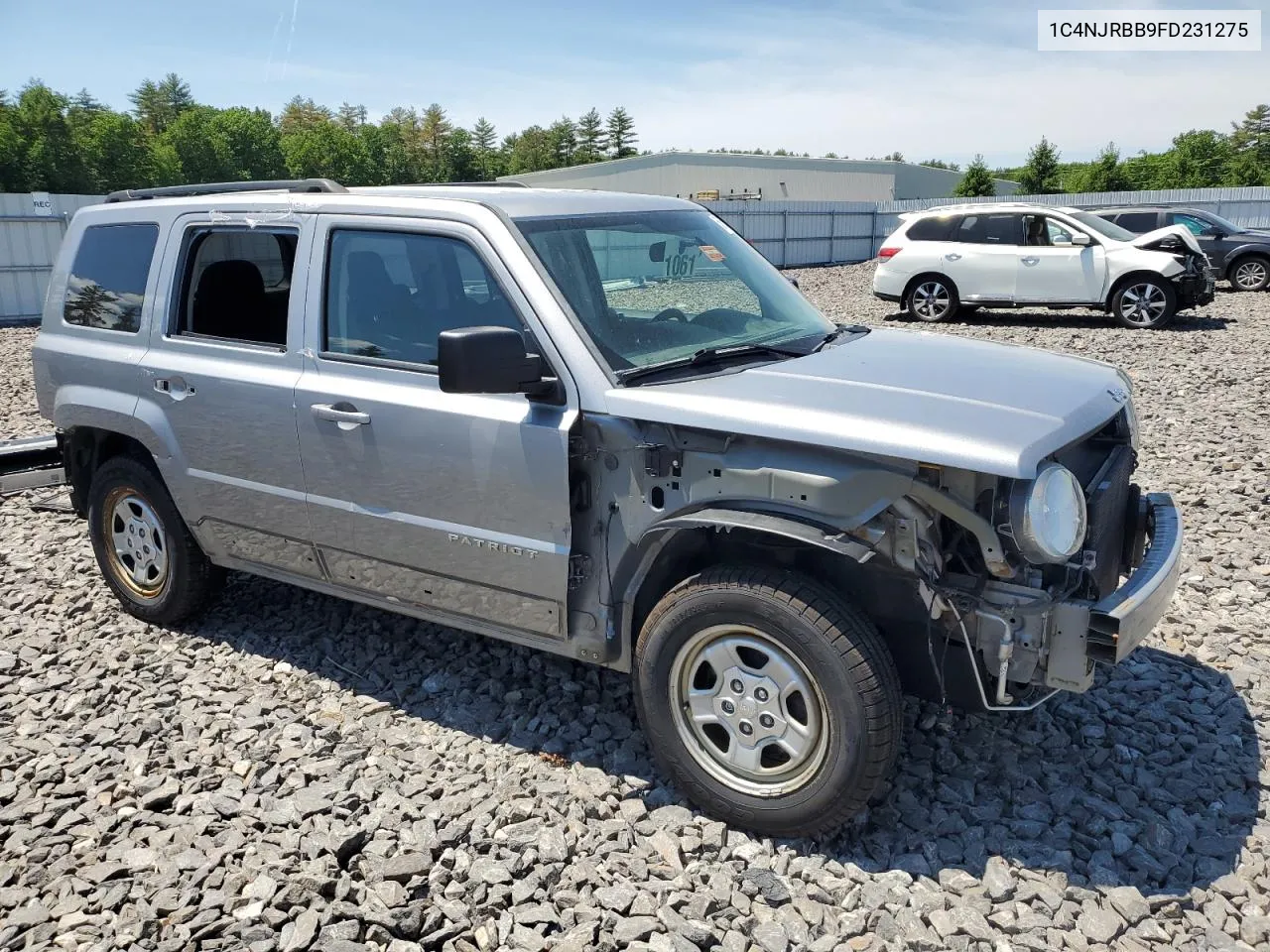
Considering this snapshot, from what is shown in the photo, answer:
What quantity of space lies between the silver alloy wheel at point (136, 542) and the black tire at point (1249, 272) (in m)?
21.8

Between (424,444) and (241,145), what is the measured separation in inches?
4674

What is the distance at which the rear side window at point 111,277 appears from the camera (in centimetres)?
496

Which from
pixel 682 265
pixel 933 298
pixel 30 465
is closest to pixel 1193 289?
pixel 933 298

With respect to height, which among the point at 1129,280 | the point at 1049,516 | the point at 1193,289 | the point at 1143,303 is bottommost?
the point at 1143,303

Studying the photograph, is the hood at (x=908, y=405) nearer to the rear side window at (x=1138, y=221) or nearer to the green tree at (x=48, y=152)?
the rear side window at (x=1138, y=221)

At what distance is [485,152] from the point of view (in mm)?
141250

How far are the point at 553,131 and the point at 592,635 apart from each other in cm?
14085

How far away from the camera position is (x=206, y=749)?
413cm

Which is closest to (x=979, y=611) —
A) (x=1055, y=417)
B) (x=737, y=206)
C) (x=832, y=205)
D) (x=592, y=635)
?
(x=1055, y=417)

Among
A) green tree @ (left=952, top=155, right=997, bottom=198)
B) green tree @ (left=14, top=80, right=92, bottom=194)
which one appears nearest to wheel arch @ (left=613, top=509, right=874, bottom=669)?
green tree @ (left=952, top=155, right=997, bottom=198)

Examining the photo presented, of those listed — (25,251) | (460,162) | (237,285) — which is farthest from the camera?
(460,162)

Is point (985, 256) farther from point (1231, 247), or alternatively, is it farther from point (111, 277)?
point (111, 277)

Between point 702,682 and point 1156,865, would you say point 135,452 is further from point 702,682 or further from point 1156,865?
point 1156,865

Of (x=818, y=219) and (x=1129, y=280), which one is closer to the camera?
(x=1129, y=280)
